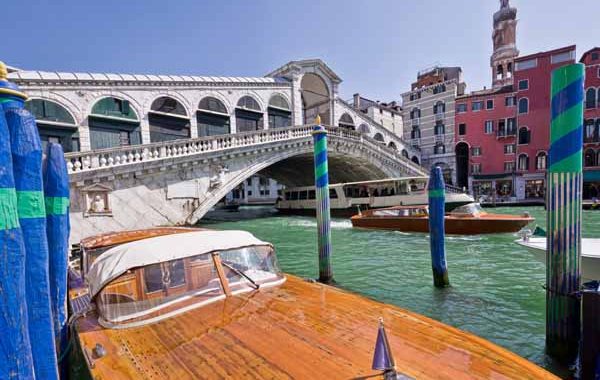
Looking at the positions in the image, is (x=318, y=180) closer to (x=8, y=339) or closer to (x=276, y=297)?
(x=276, y=297)

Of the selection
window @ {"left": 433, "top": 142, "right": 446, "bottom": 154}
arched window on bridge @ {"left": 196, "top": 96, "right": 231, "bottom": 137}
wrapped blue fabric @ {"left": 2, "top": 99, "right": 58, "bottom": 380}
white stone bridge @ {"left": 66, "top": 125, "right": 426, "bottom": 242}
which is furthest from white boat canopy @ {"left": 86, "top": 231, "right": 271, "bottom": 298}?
window @ {"left": 433, "top": 142, "right": 446, "bottom": 154}

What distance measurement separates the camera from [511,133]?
1116 inches

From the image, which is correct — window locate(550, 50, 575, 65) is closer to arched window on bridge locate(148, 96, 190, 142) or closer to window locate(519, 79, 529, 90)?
window locate(519, 79, 529, 90)

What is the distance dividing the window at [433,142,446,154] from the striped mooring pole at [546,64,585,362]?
3286 centimetres

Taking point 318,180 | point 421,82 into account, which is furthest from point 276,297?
point 421,82

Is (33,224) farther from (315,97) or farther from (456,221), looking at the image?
(315,97)

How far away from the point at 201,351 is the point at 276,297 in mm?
1006

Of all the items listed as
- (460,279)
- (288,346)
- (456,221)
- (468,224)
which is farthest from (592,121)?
(288,346)

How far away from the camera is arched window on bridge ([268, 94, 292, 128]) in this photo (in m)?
22.4

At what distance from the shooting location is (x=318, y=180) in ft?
21.1

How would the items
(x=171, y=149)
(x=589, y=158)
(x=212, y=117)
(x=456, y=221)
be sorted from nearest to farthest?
(x=456, y=221) → (x=171, y=149) → (x=212, y=117) → (x=589, y=158)

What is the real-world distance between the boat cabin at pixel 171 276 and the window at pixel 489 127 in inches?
1296

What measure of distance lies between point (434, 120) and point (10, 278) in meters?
36.9

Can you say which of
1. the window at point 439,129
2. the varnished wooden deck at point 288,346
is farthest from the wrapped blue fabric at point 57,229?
the window at point 439,129
